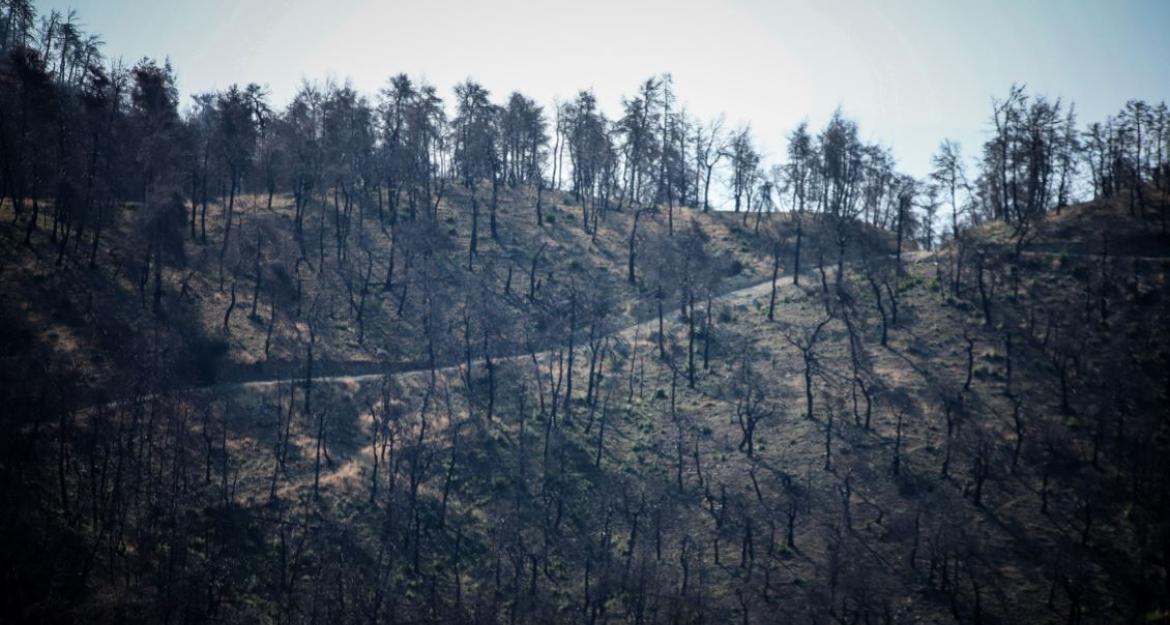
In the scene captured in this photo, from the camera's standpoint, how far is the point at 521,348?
2835 inches

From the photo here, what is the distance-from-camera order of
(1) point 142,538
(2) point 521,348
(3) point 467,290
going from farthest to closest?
(3) point 467,290, (2) point 521,348, (1) point 142,538

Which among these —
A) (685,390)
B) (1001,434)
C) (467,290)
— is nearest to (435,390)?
(467,290)

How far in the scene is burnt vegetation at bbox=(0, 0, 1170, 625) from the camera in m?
48.5

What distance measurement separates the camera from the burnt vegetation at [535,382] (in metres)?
48.5

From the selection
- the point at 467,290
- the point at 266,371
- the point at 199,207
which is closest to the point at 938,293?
the point at 467,290

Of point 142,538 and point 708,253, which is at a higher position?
point 708,253

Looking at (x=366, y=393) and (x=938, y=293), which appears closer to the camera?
(x=366, y=393)

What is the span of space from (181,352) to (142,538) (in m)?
18.0

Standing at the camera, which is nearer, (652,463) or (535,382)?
(652,463)

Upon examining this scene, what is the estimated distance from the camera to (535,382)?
67.3 meters

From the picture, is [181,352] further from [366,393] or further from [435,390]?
[435,390]

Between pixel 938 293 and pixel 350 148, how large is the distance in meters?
64.2

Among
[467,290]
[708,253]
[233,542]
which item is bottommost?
[233,542]

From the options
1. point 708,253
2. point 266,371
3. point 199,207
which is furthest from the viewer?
point 708,253
